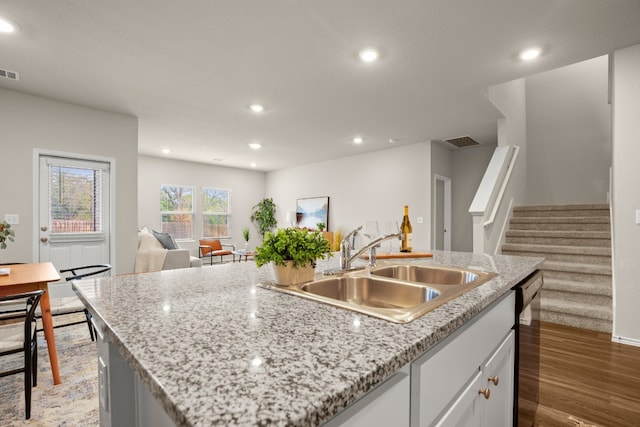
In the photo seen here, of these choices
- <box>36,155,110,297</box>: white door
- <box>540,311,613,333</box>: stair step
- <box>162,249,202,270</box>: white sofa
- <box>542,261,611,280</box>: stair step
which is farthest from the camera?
<box>162,249,202,270</box>: white sofa

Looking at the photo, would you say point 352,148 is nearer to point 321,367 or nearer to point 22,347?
point 22,347

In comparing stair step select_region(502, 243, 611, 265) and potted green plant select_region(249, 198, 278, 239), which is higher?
potted green plant select_region(249, 198, 278, 239)

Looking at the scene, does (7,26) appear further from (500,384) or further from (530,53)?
(530,53)

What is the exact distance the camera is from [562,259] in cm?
375

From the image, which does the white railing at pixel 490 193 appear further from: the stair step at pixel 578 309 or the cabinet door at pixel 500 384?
the cabinet door at pixel 500 384

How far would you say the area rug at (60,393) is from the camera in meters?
1.76

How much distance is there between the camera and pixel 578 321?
3.10 metres

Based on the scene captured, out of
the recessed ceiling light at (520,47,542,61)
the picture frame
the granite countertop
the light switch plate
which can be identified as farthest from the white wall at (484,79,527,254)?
the light switch plate

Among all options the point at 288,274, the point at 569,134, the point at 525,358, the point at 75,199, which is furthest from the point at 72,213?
the point at 569,134

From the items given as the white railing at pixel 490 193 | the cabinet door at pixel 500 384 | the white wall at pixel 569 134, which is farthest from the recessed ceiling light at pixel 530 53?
the white wall at pixel 569 134

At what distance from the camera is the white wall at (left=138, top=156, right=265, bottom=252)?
6758mm

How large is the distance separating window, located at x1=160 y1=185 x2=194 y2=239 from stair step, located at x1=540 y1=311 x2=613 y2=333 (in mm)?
6765

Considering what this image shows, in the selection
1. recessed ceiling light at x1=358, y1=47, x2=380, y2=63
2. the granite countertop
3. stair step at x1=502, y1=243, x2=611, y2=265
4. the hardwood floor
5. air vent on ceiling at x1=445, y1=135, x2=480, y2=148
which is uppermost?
recessed ceiling light at x1=358, y1=47, x2=380, y2=63

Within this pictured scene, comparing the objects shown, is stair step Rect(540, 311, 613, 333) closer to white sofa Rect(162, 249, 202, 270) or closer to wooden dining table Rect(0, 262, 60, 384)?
wooden dining table Rect(0, 262, 60, 384)
